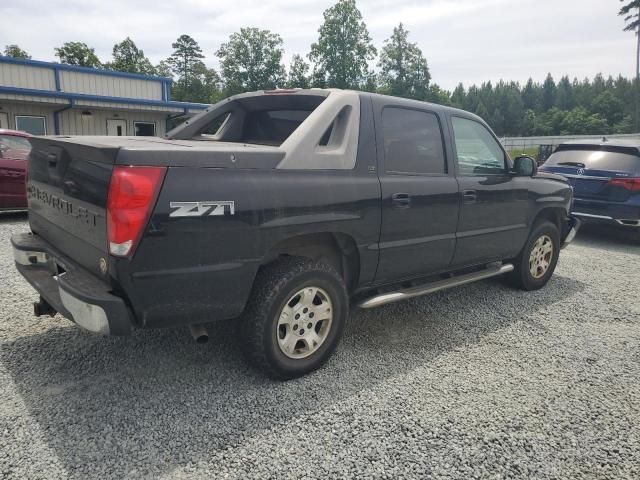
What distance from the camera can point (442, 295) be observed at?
507cm

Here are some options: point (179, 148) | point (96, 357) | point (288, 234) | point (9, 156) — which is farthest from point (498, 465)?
point (9, 156)

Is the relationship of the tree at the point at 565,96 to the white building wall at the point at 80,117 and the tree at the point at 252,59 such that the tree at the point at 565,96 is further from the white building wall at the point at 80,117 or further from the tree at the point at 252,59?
the white building wall at the point at 80,117

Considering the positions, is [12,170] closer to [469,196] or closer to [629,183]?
[469,196]

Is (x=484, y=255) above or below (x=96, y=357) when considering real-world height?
above

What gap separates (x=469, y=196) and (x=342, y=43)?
6814cm

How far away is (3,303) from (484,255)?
433 cm

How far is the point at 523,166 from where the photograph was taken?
478cm

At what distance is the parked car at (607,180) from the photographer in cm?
772

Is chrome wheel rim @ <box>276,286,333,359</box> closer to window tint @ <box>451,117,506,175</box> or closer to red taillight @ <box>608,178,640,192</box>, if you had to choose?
window tint @ <box>451,117,506,175</box>

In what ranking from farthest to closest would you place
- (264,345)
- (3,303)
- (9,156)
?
(9,156) < (3,303) < (264,345)

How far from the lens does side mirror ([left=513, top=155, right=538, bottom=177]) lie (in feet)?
15.6

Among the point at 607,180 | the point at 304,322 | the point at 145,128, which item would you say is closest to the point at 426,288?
the point at 304,322

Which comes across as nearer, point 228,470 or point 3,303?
point 228,470

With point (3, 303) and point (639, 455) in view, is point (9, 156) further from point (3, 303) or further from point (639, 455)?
point (639, 455)
